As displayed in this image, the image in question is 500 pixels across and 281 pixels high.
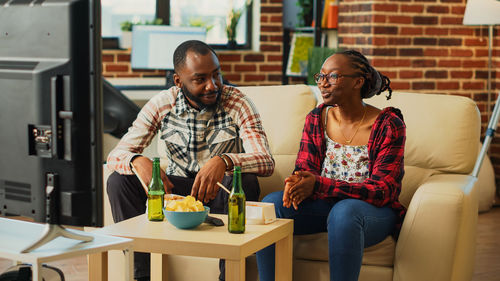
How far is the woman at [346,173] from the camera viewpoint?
238cm

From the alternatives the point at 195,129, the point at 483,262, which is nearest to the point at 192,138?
the point at 195,129

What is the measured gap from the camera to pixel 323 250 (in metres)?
2.59

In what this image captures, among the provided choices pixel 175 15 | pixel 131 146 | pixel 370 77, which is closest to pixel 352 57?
pixel 370 77

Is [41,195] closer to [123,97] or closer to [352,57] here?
[352,57]

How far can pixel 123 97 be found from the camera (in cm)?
453

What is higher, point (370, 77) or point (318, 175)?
point (370, 77)

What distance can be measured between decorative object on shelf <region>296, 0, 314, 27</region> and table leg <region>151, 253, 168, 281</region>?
147 inches

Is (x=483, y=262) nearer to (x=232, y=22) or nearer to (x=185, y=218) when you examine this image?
(x=185, y=218)

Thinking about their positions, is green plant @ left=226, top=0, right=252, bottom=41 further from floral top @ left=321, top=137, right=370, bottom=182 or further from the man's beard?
floral top @ left=321, top=137, right=370, bottom=182

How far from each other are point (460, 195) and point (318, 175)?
0.49 meters

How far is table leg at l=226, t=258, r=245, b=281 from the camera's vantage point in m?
2.00

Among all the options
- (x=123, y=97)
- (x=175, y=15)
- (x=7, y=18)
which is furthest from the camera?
(x=175, y=15)

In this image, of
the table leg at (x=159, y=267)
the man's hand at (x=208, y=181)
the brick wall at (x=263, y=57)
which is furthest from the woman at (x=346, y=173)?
the brick wall at (x=263, y=57)

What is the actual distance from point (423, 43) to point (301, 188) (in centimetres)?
285
